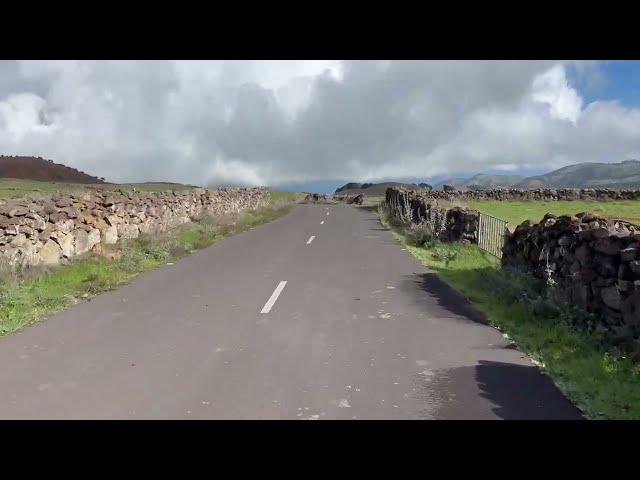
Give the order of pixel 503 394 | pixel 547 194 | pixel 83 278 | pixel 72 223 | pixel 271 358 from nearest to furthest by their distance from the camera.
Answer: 1. pixel 503 394
2. pixel 271 358
3. pixel 83 278
4. pixel 72 223
5. pixel 547 194

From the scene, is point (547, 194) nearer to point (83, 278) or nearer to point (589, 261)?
point (589, 261)

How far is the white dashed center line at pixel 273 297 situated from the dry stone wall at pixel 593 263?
15.2 ft

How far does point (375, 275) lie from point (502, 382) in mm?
6308

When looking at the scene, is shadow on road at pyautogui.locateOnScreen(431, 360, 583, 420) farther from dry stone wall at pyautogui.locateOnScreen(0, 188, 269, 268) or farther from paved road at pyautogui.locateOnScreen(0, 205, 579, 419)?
dry stone wall at pyautogui.locateOnScreen(0, 188, 269, 268)

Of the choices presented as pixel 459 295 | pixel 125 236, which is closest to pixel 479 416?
pixel 459 295

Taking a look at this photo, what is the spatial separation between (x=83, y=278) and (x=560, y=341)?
9135 millimetres

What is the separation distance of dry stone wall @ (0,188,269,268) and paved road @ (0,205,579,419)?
2.52m

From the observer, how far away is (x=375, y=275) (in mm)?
11219

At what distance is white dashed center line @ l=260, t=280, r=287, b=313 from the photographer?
801 centimetres

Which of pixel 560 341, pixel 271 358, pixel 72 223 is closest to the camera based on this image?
pixel 271 358

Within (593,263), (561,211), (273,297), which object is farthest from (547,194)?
(273,297)

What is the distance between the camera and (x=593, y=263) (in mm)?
6930

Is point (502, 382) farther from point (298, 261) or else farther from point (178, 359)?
point (298, 261)

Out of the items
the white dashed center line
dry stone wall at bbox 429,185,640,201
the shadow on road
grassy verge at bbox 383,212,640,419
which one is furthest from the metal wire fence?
dry stone wall at bbox 429,185,640,201
